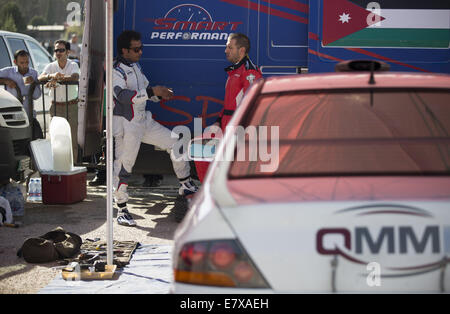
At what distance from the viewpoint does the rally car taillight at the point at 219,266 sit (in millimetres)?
2615

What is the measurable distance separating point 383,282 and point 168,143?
5.56 metres

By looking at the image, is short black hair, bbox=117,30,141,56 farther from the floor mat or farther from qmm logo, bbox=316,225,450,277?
qmm logo, bbox=316,225,450,277

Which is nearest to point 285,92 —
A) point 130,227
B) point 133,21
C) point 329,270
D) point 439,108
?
point 439,108

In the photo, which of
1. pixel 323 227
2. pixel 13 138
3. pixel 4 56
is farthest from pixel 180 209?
pixel 4 56

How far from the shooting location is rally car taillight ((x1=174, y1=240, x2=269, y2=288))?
8.58 ft

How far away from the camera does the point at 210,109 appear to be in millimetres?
8289

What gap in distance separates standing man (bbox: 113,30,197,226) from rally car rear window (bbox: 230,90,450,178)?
3.88 metres

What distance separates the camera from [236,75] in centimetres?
746

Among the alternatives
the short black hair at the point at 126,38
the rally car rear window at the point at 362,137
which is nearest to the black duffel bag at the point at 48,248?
the short black hair at the point at 126,38

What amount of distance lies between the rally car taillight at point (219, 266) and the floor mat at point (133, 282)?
8.53ft

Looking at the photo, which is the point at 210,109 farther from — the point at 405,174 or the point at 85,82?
the point at 405,174

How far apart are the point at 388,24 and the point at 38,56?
773cm

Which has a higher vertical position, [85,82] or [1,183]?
[85,82]

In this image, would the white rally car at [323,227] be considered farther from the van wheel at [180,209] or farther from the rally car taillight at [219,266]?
the van wheel at [180,209]
